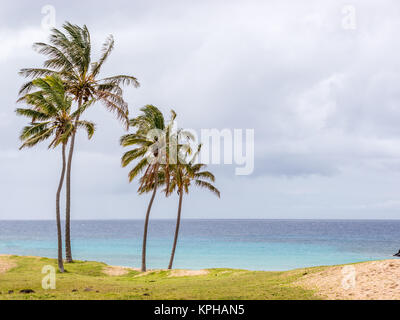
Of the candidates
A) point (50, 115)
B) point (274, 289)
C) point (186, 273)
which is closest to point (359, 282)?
point (274, 289)

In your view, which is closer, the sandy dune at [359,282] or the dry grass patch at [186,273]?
the sandy dune at [359,282]

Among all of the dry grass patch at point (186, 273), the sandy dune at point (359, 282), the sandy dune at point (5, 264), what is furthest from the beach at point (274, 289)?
the dry grass patch at point (186, 273)

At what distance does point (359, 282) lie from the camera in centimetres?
1380

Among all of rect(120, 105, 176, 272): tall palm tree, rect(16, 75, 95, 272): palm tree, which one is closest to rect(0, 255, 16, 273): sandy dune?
rect(16, 75, 95, 272): palm tree

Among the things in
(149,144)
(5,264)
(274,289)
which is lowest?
(5,264)

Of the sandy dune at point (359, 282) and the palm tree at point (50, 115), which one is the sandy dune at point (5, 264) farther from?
the sandy dune at point (359, 282)

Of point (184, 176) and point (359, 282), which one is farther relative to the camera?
point (184, 176)

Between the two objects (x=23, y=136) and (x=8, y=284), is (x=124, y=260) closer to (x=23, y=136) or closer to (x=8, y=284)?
(x=23, y=136)

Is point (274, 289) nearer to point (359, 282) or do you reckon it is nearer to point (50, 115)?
point (359, 282)

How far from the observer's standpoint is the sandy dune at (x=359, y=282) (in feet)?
41.1

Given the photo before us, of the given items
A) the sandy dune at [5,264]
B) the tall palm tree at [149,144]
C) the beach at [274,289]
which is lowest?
the sandy dune at [5,264]

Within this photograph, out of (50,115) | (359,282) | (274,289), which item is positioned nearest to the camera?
→ (359,282)

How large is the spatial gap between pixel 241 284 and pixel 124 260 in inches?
1559
